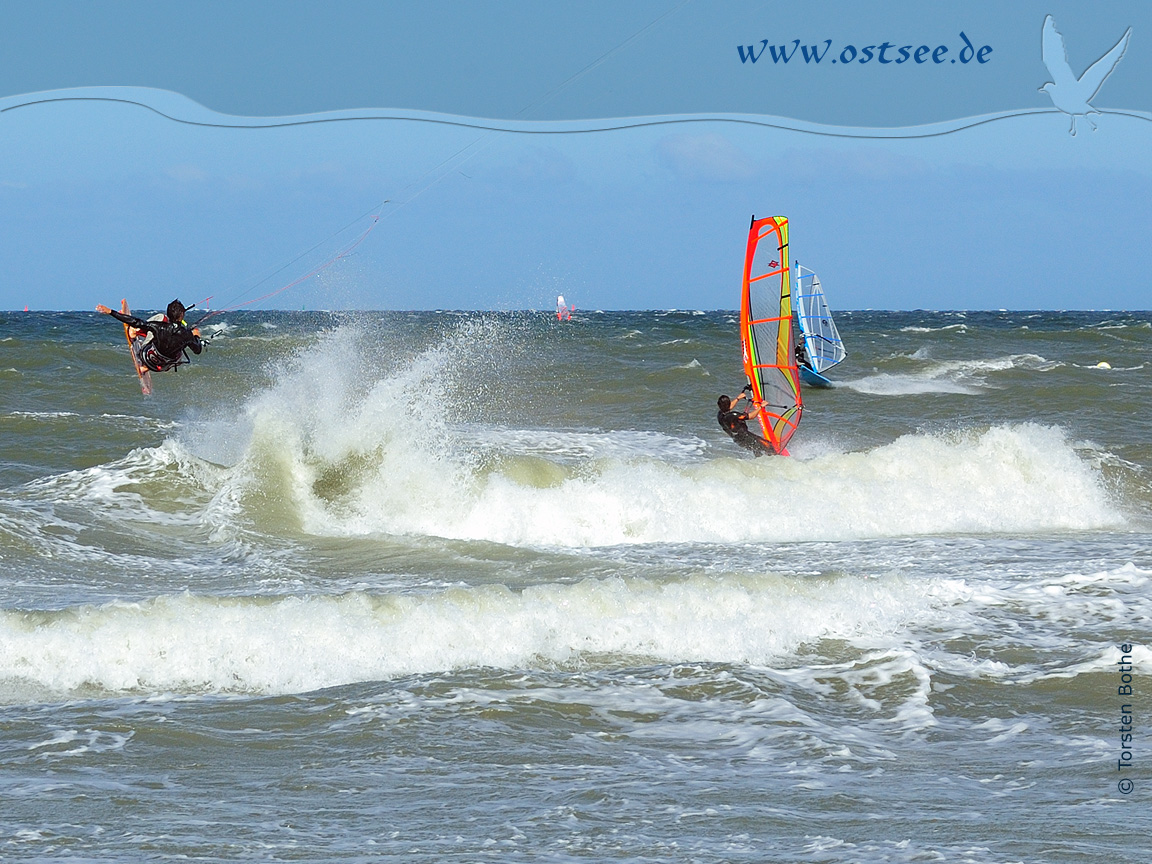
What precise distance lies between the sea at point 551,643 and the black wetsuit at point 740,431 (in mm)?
382

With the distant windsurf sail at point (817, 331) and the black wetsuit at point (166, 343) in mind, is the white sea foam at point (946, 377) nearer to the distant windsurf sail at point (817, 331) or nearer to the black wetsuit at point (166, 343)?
the distant windsurf sail at point (817, 331)

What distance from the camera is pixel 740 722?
16.1 ft

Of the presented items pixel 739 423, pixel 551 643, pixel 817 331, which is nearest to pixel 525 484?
pixel 739 423

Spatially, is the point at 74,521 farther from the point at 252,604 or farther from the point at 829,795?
the point at 829,795

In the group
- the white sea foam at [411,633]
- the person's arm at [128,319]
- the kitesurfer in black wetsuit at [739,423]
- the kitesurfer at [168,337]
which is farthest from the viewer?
the kitesurfer in black wetsuit at [739,423]

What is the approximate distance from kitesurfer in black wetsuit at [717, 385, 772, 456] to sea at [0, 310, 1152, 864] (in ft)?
1.29

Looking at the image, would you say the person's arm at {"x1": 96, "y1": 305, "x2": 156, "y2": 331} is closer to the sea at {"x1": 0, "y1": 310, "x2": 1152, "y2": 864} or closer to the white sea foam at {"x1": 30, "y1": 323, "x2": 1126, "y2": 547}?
the sea at {"x1": 0, "y1": 310, "x2": 1152, "y2": 864}

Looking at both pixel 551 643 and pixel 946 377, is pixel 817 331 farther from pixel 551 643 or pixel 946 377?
pixel 551 643

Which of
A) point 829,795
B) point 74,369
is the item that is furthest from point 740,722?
point 74,369

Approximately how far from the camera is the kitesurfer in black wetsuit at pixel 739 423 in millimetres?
12156

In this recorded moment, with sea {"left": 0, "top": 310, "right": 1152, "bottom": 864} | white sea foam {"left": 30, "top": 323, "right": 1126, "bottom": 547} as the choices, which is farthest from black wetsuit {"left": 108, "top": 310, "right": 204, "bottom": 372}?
white sea foam {"left": 30, "top": 323, "right": 1126, "bottom": 547}

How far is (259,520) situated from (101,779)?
626cm

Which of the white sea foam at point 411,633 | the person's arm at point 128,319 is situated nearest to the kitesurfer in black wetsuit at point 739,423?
the white sea foam at point 411,633

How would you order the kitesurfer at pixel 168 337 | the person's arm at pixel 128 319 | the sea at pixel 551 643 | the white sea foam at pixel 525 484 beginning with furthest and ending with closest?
the white sea foam at pixel 525 484
the kitesurfer at pixel 168 337
the person's arm at pixel 128 319
the sea at pixel 551 643
